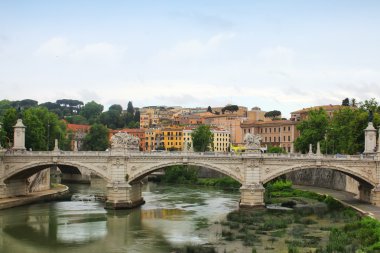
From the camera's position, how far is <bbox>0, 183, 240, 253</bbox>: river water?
1305 inches

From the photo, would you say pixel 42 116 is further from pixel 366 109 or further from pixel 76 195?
pixel 366 109

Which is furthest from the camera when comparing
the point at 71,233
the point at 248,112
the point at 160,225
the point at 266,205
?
the point at 248,112

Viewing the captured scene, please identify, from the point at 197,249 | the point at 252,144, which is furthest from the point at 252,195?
the point at 197,249

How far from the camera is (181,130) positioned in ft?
370

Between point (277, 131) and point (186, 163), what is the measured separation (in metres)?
58.8

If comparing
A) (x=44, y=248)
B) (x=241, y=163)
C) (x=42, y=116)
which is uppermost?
(x=42, y=116)

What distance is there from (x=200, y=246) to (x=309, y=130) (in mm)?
39706

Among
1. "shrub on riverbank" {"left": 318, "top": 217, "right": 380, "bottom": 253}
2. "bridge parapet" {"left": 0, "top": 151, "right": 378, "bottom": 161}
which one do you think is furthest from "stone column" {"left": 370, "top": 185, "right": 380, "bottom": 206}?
"shrub on riverbank" {"left": 318, "top": 217, "right": 380, "bottom": 253}

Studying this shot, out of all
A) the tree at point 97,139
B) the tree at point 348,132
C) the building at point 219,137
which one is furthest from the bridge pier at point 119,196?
the building at point 219,137

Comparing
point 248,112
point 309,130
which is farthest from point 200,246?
point 248,112

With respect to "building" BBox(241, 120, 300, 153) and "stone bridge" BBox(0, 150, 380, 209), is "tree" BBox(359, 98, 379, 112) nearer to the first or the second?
"stone bridge" BBox(0, 150, 380, 209)

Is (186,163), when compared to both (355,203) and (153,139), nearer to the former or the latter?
(355,203)

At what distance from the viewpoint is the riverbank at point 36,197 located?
4697cm

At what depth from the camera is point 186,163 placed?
4619cm
